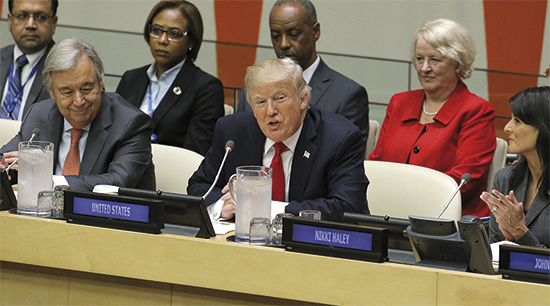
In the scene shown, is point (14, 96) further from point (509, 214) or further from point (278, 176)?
point (509, 214)

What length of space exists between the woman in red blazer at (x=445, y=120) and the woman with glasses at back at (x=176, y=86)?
89 centimetres

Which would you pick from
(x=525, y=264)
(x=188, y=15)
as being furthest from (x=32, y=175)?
(x=188, y=15)

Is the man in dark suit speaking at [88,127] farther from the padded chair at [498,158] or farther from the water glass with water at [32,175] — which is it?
the padded chair at [498,158]

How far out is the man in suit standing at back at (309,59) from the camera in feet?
10.5

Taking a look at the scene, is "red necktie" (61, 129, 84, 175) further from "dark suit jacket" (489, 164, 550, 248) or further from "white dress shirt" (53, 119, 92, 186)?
"dark suit jacket" (489, 164, 550, 248)

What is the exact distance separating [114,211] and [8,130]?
1.51m

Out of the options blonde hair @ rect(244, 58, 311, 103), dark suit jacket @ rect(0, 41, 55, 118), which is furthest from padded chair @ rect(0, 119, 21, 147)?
blonde hair @ rect(244, 58, 311, 103)

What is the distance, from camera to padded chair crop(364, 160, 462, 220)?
92.8 inches

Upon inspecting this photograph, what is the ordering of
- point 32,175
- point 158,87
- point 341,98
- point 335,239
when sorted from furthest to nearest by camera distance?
point 158,87
point 341,98
point 32,175
point 335,239

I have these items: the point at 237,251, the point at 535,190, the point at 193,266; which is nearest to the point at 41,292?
the point at 193,266

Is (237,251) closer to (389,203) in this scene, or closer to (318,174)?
(318,174)

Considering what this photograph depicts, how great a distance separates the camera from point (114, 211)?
5.92 feet

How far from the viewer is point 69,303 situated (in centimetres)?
185

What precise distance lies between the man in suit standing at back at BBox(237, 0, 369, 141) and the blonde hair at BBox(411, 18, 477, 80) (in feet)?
1.32
